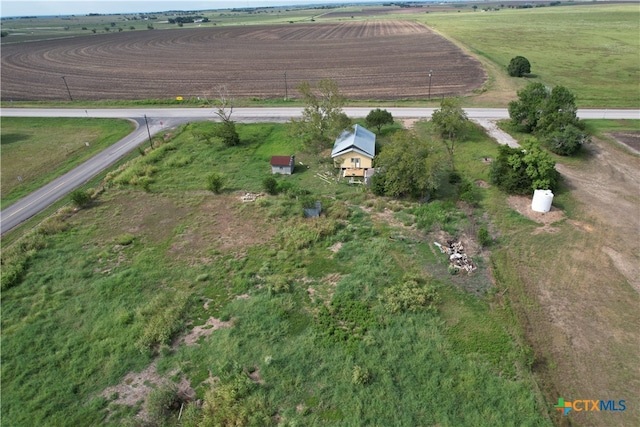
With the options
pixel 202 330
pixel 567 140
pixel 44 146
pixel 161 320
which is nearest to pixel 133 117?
pixel 44 146

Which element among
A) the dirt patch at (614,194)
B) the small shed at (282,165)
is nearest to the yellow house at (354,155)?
the small shed at (282,165)

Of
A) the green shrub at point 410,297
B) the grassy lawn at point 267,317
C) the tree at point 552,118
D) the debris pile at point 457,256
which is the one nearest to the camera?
the grassy lawn at point 267,317

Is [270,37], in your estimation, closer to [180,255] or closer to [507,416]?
[180,255]

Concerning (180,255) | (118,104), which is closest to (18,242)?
(180,255)

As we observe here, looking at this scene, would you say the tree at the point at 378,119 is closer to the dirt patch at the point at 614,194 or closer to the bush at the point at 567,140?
the bush at the point at 567,140

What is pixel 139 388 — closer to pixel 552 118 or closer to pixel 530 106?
pixel 552 118

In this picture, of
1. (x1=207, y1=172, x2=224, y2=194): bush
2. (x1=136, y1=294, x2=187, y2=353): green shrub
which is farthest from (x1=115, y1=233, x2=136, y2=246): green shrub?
(x1=207, y1=172, x2=224, y2=194): bush
